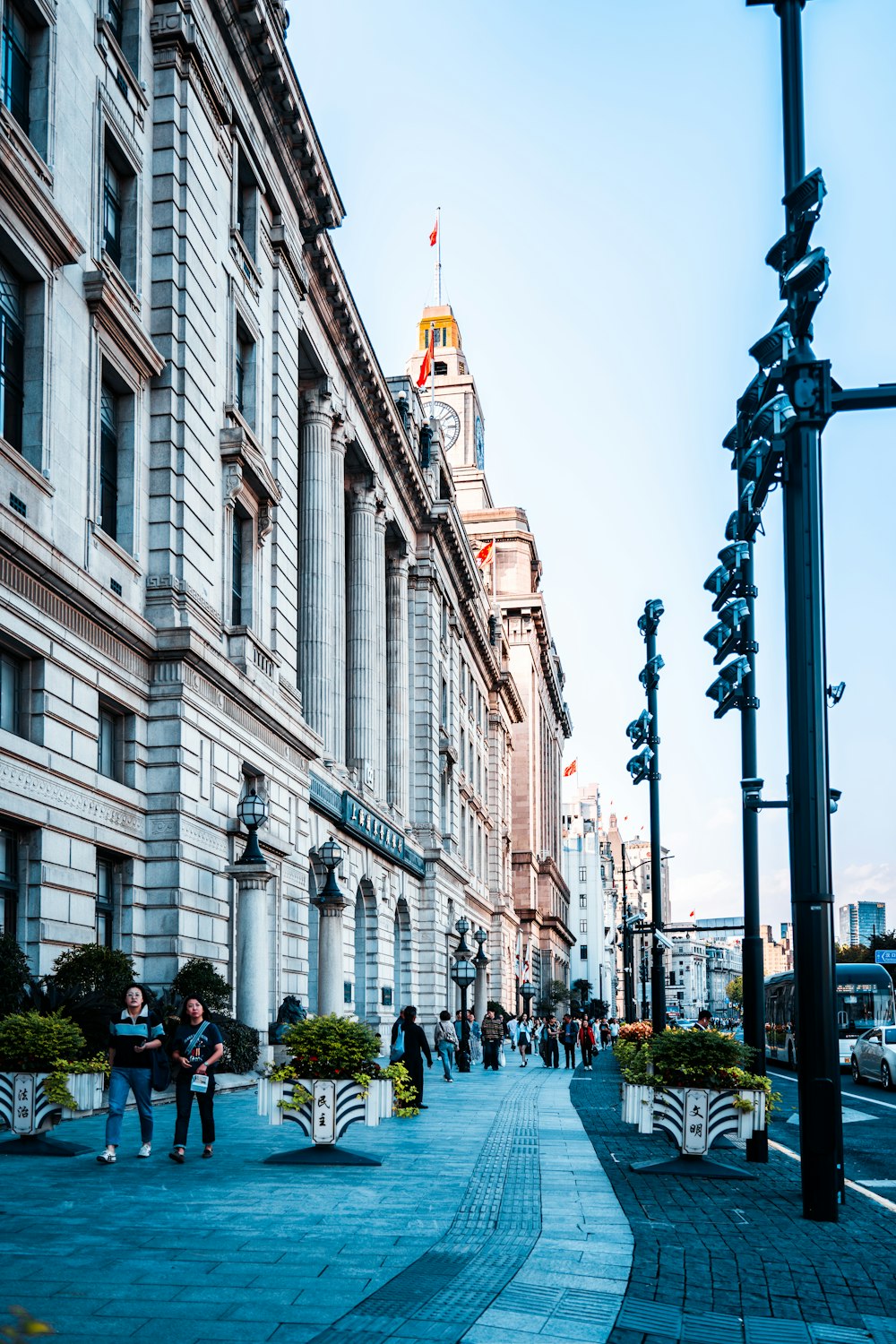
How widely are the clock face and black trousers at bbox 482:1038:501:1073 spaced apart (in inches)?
3165

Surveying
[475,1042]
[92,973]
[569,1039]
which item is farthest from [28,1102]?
[475,1042]

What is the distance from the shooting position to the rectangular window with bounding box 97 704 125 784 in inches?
893

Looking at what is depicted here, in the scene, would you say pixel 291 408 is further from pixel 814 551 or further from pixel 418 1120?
pixel 814 551

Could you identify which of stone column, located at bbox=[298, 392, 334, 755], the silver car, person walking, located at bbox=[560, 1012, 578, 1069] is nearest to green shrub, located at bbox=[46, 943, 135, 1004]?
stone column, located at bbox=[298, 392, 334, 755]

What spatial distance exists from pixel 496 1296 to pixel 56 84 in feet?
59.3

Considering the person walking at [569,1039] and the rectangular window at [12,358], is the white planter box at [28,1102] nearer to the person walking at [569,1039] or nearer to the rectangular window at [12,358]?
the rectangular window at [12,358]

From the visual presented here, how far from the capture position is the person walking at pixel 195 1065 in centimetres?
1463

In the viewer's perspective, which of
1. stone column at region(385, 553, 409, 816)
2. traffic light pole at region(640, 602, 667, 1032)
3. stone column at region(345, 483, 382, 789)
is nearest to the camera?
traffic light pole at region(640, 602, 667, 1032)

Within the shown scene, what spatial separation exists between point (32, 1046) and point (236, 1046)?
9.96 metres

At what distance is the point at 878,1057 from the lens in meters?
36.8

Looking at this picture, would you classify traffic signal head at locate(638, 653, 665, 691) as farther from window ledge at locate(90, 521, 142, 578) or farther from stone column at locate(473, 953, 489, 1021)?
stone column at locate(473, 953, 489, 1021)

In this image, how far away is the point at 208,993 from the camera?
2270 cm

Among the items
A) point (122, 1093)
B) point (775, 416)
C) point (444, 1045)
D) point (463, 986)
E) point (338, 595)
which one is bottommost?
point (444, 1045)

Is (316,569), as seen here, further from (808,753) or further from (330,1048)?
(808,753)
